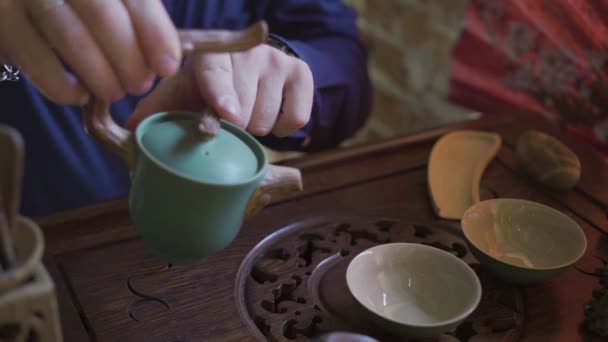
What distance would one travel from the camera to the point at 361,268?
726 millimetres

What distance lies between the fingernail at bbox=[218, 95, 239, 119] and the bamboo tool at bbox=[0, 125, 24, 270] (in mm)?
225

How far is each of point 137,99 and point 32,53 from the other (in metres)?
0.52

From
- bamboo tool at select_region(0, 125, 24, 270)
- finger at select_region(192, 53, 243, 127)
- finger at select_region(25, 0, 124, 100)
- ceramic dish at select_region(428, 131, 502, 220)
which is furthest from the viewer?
ceramic dish at select_region(428, 131, 502, 220)

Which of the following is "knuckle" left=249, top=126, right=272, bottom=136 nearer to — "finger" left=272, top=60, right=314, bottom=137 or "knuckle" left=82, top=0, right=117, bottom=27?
"finger" left=272, top=60, right=314, bottom=137

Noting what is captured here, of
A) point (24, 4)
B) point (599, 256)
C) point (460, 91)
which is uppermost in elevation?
point (24, 4)

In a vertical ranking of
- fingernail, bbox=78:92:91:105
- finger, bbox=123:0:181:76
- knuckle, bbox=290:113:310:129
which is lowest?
knuckle, bbox=290:113:310:129

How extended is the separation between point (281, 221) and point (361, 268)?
0.46ft

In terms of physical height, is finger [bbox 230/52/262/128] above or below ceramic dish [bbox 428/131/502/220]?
above

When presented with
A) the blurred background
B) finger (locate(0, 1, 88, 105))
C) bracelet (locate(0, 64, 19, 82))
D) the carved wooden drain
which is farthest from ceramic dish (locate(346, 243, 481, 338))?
the blurred background

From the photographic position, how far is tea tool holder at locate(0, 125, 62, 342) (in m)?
0.43

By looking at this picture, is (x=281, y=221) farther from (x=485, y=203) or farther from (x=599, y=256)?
(x=599, y=256)

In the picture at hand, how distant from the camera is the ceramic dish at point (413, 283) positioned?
0.70m

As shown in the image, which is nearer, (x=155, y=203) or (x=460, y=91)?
(x=155, y=203)

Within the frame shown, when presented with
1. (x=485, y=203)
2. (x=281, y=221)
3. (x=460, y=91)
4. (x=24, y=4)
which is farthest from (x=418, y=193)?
(x=460, y=91)
